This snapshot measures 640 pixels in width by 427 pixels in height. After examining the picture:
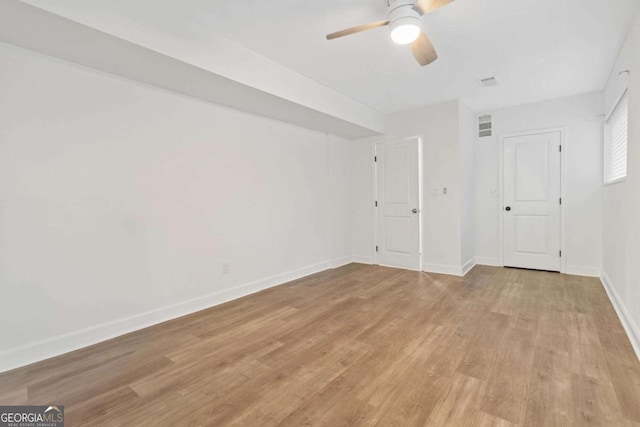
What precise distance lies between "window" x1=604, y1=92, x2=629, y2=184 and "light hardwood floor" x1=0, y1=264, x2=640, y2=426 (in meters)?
1.52

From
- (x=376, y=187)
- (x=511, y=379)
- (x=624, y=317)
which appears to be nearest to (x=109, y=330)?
(x=511, y=379)

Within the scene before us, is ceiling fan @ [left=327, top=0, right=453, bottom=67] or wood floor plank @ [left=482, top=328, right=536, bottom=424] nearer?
wood floor plank @ [left=482, top=328, right=536, bottom=424]

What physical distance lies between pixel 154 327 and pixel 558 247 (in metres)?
5.66

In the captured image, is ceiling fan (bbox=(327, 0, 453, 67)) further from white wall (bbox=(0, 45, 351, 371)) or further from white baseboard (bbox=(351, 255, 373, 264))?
white baseboard (bbox=(351, 255, 373, 264))

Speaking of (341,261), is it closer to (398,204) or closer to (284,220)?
(398,204)

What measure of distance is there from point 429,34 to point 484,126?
3.12 meters

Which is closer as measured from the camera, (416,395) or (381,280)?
(416,395)

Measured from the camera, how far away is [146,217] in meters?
2.96

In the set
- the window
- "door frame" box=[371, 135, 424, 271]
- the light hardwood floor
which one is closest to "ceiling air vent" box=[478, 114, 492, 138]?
"door frame" box=[371, 135, 424, 271]

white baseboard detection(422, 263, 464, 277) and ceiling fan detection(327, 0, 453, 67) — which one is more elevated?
ceiling fan detection(327, 0, 453, 67)

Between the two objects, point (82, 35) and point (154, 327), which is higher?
point (82, 35)

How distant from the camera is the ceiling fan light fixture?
7.12ft

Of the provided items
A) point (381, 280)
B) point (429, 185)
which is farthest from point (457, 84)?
point (381, 280)

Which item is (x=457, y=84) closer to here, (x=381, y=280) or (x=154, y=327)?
(x=381, y=280)
